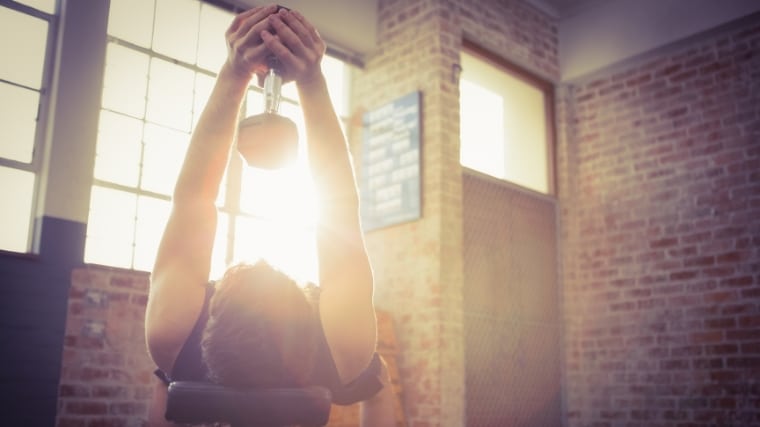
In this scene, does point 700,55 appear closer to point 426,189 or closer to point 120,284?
point 426,189

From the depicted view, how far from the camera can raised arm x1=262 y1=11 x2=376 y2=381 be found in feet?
3.44

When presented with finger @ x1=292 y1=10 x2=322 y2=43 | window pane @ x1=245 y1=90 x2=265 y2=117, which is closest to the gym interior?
window pane @ x1=245 y1=90 x2=265 y2=117

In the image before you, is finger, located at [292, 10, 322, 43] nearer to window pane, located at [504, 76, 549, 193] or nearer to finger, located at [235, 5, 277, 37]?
finger, located at [235, 5, 277, 37]

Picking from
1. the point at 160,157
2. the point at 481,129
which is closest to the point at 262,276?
the point at 160,157

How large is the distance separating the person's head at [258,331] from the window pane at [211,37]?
12.1 feet

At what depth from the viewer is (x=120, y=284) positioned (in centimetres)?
366

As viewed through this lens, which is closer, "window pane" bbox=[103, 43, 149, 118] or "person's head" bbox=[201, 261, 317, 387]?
"person's head" bbox=[201, 261, 317, 387]

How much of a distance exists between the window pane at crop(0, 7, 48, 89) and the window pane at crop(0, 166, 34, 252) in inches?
21.1

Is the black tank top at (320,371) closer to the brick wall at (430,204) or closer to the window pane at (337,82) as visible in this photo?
the brick wall at (430,204)

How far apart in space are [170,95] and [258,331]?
11.7ft

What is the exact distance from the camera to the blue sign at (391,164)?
4.64m

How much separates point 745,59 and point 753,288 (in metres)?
1.58

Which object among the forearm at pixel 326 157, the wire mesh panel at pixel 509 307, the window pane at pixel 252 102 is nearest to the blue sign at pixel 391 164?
the wire mesh panel at pixel 509 307

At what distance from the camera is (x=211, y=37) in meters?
4.45
